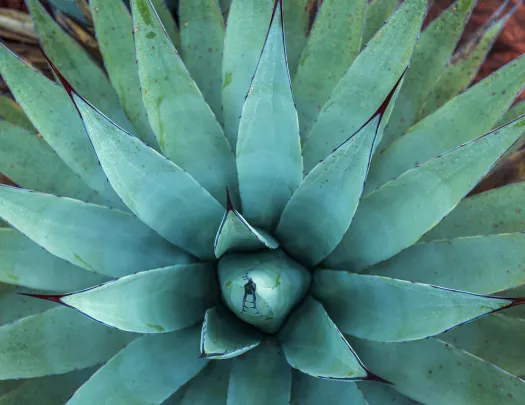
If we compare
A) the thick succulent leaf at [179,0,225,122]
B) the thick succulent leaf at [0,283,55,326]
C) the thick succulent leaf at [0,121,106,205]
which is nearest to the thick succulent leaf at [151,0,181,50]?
the thick succulent leaf at [179,0,225,122]

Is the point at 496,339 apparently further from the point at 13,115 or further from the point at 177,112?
the point at 13,115

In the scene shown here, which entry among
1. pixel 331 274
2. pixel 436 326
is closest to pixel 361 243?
pixel 331 274

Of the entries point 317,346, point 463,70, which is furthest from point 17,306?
point 463,70

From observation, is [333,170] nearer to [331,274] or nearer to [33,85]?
[331,274]

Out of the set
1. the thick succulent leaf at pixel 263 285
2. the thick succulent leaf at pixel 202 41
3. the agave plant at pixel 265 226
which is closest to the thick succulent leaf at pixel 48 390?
the agave plant at pixel 265 226

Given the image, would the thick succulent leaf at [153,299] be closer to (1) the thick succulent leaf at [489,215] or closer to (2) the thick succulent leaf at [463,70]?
(1) the thick succulent leaf at [489,215]
